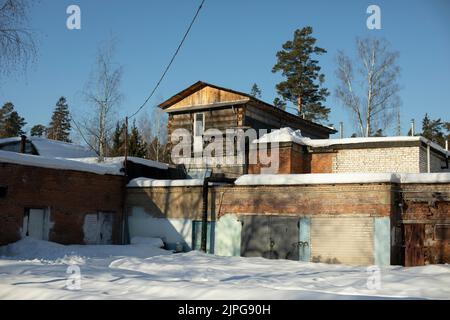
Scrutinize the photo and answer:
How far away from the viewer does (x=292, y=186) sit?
22.2 metres

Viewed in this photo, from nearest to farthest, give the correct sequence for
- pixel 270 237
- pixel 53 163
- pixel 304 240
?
pixel 304 240 < pixel 270 237 < pixel 53 163

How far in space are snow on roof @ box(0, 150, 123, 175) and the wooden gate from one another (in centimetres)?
1515

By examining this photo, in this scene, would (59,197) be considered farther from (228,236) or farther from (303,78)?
(303,78)

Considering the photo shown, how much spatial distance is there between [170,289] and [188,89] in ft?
74.7

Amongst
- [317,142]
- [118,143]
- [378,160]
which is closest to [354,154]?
[378,160]

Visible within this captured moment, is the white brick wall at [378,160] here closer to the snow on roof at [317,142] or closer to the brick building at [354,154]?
the brick building at [354,154]

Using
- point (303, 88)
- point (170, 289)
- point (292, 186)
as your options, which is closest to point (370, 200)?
point (292, 186)

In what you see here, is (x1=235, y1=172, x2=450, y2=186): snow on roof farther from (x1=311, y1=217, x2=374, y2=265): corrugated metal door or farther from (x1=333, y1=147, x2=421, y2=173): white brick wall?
(x1=333, y1=147, x2=421, y2=173): white brick wall

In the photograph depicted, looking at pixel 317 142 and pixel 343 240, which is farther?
pixel 317 142

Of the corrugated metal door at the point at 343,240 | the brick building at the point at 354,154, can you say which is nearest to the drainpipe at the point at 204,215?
the corrugated metal door at the point at 343,240

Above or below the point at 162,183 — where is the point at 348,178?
above

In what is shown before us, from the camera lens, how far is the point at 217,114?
104ft

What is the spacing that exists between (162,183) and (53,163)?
18.4ft

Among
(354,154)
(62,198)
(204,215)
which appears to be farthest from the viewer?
(354,154)
